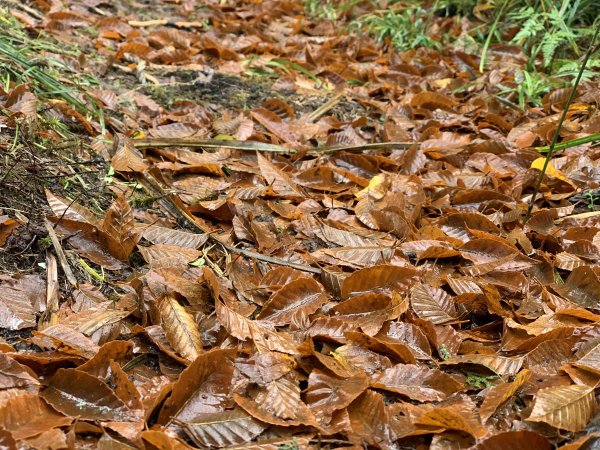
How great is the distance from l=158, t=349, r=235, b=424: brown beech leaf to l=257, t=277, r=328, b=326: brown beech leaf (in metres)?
0.25

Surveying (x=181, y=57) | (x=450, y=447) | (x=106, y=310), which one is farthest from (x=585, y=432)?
(x=181, y=57)

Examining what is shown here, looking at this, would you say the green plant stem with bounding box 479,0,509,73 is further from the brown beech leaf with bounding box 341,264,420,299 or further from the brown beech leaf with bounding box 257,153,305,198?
the brown beech leaf with bounding box 341,264,420,299

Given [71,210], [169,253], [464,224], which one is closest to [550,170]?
[464,224]

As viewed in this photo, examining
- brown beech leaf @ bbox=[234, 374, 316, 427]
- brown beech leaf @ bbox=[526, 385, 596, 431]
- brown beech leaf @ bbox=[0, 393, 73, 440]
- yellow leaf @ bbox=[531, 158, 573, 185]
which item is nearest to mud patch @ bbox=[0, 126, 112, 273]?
brown beech leaf @ bbox=[0, 393, 73, 440]

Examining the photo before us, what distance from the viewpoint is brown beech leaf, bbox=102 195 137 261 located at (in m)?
1.69

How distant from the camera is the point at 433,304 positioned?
1.61 m

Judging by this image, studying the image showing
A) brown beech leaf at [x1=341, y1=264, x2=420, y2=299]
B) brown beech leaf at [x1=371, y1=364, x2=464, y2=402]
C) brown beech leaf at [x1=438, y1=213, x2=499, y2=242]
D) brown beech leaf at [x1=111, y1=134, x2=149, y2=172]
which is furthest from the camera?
brown beech leaf at [x1=111, y1=134, x2=149, y2=172]

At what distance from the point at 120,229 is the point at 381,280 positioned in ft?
2.52

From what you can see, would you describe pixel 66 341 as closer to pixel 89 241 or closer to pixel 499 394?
pixel 89 241

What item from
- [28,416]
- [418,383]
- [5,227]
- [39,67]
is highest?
[39,67]

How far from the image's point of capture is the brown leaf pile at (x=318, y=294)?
1.21 metres

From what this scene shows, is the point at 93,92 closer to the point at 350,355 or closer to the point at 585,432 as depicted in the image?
the point at 350,355

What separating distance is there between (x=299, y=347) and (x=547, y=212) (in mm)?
1073

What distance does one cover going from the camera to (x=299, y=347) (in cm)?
141
